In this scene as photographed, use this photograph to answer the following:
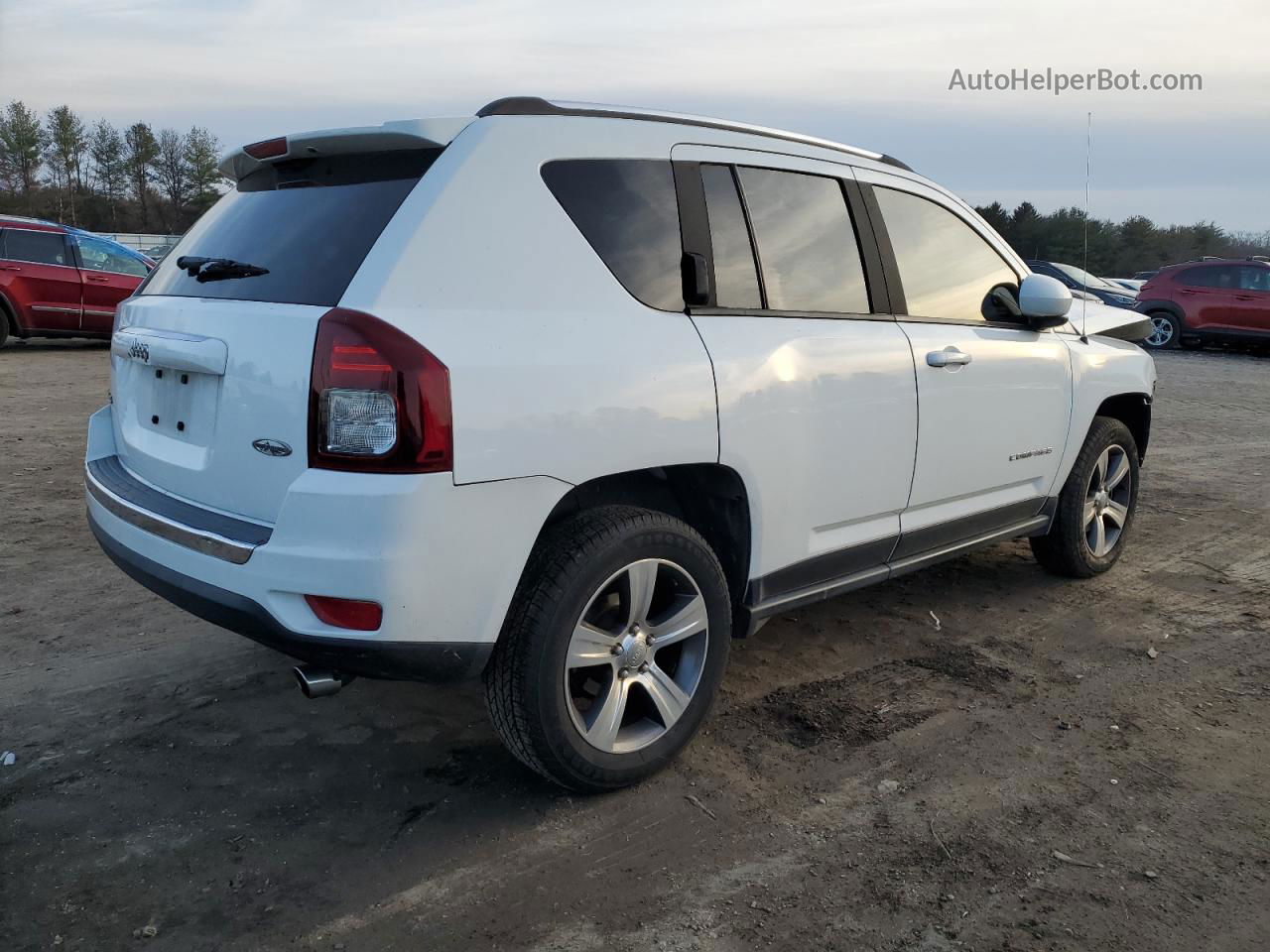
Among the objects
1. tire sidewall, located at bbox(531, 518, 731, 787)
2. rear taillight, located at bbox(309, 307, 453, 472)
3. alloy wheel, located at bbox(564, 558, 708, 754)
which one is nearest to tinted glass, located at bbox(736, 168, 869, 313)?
tire sidewall, located at bbox(531, 518, 731, 787)

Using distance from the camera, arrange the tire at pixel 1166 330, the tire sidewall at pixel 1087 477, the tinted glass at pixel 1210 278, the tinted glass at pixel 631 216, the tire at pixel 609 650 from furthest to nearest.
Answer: the tire at pixel 1166 330
the tinted glass at pixel 1210 278
the tire sidewall at pixel 1087 477
the tinted glass at pixel 631 216
the tire at pixel 609 650

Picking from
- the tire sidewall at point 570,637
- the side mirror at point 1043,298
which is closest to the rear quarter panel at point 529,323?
the tire sidewall at point 570,637

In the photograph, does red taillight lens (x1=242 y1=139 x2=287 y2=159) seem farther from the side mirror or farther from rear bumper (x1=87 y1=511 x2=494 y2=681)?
the side mirror

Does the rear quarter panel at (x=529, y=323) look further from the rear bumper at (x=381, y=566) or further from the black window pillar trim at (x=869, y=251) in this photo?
the black window pillar trim at (x=869, y=251)

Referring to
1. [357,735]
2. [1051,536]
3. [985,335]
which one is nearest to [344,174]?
[357,735]

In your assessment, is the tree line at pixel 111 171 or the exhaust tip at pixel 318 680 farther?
the tree line at pixel 111 171

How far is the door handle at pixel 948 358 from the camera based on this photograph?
150 inches

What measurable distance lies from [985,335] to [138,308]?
3.07 metres

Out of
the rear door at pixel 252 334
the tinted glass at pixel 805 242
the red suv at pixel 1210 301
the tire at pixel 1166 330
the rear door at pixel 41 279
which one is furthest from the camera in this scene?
the tire at pixel 1166 330

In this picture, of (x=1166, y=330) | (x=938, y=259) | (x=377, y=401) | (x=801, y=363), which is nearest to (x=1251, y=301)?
(x=1166, y=330)

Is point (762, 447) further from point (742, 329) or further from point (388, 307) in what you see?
point (388, 307)

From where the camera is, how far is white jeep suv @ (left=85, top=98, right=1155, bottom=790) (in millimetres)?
2516

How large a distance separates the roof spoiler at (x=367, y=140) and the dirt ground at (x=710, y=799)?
1805mm

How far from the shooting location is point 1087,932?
2.44m
